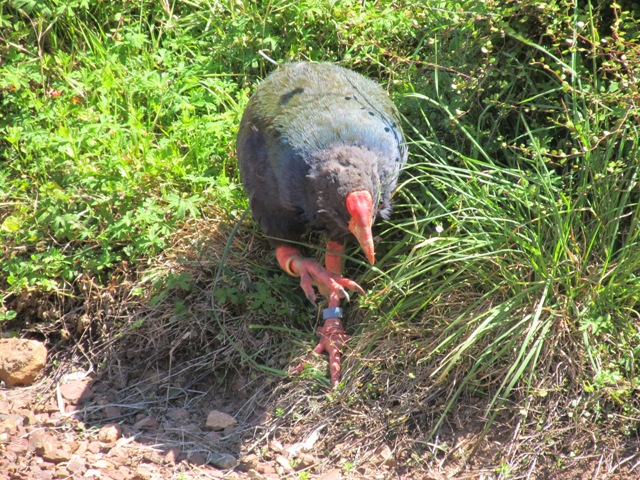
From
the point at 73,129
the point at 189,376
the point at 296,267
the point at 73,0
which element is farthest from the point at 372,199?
the point at 73,0

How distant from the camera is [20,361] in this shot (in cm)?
364

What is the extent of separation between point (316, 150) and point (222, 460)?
1.31 meters

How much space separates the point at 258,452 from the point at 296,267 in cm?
88

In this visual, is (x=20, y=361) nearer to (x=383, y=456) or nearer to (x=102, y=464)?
(x=102, y=464)

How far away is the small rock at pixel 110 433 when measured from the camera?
10.8 feet

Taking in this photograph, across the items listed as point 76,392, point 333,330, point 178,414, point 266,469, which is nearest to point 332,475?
point 266,469

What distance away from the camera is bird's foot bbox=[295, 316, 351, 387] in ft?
11.1

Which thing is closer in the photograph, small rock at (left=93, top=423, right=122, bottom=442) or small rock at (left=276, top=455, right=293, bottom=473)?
small rock at (left=276, top=455, right=293, bottom=473)

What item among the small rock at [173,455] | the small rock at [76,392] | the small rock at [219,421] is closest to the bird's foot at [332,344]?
the small rock at [219,421]

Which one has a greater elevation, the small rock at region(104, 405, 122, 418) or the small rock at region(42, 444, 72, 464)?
the small rock at region(42, 444, 72, 464)

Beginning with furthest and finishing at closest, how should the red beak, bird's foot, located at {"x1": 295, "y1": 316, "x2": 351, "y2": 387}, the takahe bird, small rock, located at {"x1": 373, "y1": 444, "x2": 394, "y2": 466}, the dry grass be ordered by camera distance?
bird's foot, located at {"x1": 295, "y1": 316, "x2": 351, "y2": 387} → the takahe bird → the red beak → small rock, located at {"x1": 373, "y1": 444, "x2": 394, "y2": 466} → the dry grass

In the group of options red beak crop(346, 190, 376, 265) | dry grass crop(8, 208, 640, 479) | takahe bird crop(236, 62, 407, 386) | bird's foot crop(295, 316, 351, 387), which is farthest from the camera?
bird's foot crop(295, 316, 351, 387)

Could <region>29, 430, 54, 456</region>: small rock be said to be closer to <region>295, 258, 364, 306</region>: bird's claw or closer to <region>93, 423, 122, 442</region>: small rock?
<region>93, 423, 122, 442</region>: small rock

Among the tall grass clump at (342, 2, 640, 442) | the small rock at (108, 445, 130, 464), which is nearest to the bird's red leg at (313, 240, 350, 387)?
the tall grass clump at (342, 2, 640, 442)
